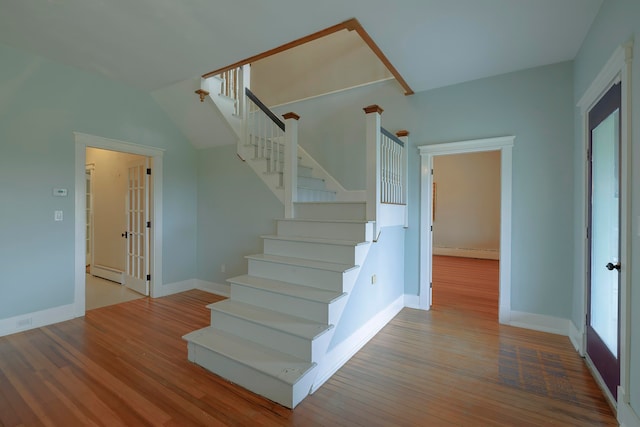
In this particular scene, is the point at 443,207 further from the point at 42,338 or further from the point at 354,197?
the point at 42,338

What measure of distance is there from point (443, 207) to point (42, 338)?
27.8 ft

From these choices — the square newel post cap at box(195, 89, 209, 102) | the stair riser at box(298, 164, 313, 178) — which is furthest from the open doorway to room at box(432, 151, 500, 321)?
the square newel post cap at box(195, 89, 209, 102)

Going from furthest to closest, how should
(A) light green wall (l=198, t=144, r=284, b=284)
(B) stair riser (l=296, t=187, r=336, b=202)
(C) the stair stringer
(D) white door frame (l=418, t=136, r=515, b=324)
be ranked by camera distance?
1. (A) light green wall (l=198, t=144, r=284, b=284)
2. (B) stair riser (l=296, t=187, r=336, b=202)
3. (D) white door frame (l=418, t=136, r=515, b=324)
4. (C) the stair stringer

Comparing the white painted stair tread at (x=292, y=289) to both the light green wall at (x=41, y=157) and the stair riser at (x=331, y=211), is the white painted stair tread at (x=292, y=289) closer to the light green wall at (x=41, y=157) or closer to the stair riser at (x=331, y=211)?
the stair riser at (x=331, y=211)

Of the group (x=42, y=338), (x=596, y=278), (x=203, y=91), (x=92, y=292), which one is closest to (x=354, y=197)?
(x=203, y=91)

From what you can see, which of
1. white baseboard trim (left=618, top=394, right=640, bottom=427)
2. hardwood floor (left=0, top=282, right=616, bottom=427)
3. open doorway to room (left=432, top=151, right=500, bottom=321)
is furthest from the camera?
open doorway to room (left=432, top=151, right=500, bottom=321)

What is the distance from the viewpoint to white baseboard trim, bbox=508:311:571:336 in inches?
121

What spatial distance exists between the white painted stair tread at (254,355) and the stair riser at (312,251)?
96 centimetres

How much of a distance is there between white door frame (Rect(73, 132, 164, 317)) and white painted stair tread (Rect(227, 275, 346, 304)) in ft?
6.85

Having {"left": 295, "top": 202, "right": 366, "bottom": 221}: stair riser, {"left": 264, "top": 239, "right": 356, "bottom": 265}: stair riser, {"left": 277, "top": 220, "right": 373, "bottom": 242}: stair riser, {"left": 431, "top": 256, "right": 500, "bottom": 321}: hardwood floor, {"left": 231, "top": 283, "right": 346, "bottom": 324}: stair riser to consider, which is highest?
{"left": 295, "top": 202, "right": 366, "bottom": 221}: stair riser

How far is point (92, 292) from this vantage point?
4.51 meters

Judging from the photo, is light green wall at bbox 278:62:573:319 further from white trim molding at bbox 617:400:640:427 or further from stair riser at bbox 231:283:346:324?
stair riser at bbox 231:283:346:324

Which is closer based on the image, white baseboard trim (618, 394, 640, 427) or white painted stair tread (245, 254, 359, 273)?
white baseboard trim (618, 394, 640, 427)

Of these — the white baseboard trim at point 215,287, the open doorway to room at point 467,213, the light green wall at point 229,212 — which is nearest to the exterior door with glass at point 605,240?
the light green wall at point 229,212
